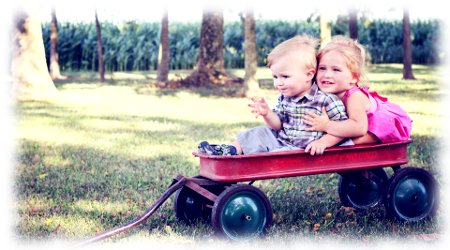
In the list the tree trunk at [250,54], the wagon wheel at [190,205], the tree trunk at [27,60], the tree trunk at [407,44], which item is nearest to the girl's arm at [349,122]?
the wagon wheel at [190,205]

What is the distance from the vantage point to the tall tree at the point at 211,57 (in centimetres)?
1658

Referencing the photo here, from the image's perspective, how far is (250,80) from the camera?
13.6 meters

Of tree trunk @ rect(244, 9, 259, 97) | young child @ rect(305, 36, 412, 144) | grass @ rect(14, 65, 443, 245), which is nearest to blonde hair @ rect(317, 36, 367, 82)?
young child @ rect(305, 36, 412, 144)

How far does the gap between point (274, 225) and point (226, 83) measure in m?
12.2

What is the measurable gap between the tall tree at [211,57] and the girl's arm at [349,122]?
479 inches

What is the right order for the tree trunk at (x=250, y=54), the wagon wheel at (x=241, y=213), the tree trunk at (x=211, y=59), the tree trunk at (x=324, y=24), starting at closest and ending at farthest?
the wagon wheel at (x=241, y=213), the tree trunk at (x=250, y=54), the tree trunk at (x=324, y=24), the tree trunk at (x=211, y=59)

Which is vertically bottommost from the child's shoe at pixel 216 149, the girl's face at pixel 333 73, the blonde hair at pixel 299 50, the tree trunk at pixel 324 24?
the child's shoe at pixel 216 149

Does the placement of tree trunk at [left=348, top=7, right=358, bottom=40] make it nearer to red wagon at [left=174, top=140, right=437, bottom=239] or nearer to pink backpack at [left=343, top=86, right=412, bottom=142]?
red wagon at [left=174, top=140, right=437, bottom=239]

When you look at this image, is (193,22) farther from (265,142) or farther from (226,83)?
(265,142)

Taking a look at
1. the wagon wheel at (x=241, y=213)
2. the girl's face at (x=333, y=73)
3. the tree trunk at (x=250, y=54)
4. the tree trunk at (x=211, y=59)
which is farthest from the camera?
the tree trunk at (x=211, y=59)

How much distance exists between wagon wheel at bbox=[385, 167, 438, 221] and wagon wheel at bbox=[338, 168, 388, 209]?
28cm

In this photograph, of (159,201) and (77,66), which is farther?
(77,66)

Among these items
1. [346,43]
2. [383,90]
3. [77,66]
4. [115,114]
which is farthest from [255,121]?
[77,66]

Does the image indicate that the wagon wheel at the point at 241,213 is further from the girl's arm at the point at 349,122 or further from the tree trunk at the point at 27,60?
the tree trunk at the point at 27,60
